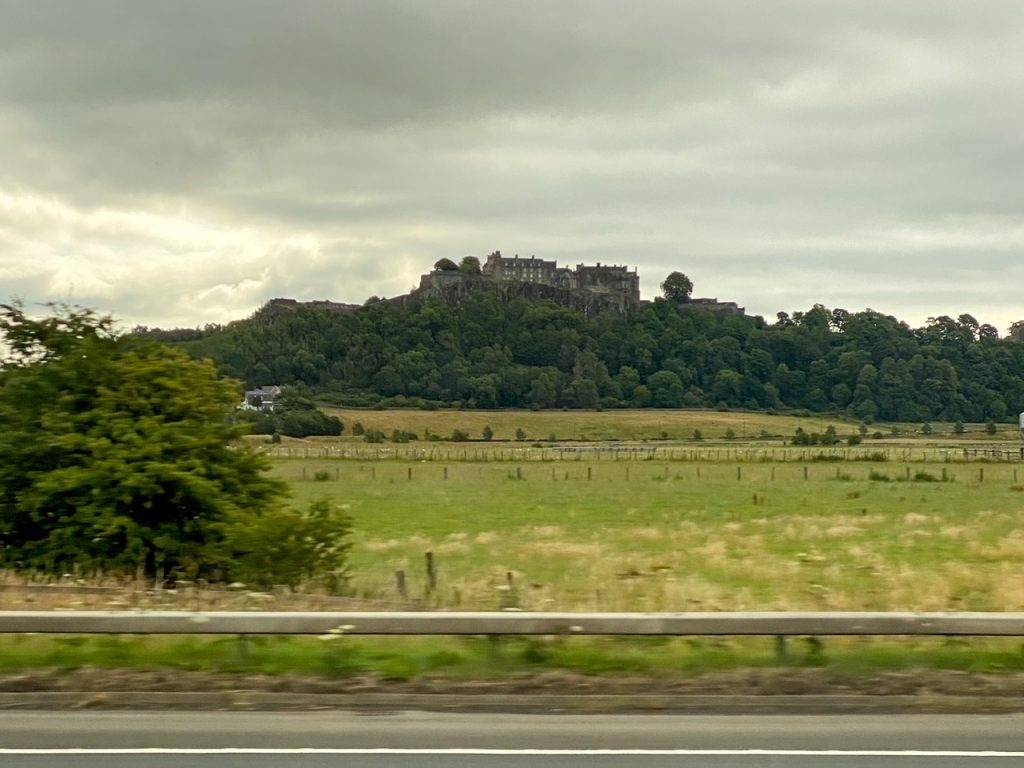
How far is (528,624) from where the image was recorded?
1007 cm

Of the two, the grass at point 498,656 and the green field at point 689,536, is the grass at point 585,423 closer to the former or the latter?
the green field at point 689,536

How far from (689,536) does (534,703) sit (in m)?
20.5

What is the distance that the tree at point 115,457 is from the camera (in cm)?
1672

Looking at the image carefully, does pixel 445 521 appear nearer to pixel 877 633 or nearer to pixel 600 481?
pixel 600 481

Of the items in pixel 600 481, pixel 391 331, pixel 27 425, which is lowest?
pixel 600 481

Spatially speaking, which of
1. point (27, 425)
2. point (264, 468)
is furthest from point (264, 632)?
point (27, 425)

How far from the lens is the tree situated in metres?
16.7

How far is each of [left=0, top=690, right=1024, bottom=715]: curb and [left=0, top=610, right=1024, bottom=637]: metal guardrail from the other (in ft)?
2.30

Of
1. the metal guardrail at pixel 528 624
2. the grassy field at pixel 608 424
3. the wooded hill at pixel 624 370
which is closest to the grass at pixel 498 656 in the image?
the metal guardrail at pixel 528 624

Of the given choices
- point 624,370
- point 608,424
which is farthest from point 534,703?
point 624,370

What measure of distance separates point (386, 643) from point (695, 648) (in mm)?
2914

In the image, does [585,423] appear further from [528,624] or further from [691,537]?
[528,624]

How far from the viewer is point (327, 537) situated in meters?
16.9

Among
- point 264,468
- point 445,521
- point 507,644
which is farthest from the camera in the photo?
point 445,521
